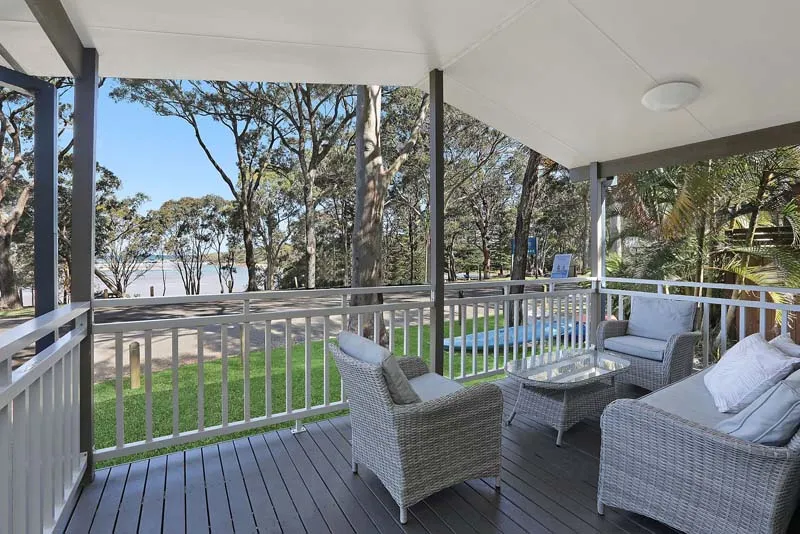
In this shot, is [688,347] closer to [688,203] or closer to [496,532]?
[496,532]

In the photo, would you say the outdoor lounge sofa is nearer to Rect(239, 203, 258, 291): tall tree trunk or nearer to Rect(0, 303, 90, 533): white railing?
Rect(0, 303, 90, 533): white railing

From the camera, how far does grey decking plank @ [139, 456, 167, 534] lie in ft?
6.98

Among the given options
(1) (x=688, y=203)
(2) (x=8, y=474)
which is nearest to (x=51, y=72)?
(2) (x=8, y=474)

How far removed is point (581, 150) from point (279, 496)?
15.2ft

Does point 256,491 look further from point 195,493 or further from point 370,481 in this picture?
point 370,481

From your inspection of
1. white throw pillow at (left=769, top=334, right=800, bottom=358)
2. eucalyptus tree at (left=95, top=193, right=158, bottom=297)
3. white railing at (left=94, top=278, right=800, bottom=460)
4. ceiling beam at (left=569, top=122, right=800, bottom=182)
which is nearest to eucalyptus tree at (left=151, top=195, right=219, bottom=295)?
eucalyptus tree at (left=95, top=193, right=158, bottom=297)

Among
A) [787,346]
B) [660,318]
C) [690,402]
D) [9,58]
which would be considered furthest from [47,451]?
[660,318]

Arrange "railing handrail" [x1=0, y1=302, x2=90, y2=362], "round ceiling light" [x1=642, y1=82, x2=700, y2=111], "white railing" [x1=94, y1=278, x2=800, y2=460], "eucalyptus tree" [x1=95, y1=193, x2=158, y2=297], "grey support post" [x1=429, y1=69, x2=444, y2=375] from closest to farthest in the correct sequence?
"railing handrail" [x1=0, y1=302, x2=90, y2=362]
"white railing" [x1=94, y1=278, x2=800, y2=460]
"round ceiling light" [x1=642, y1=82, x2=700, y2=111]
"grey support post" [x1=429, y1=69, x2=444, y2=375]
"eucalyptus tree" [x1=95, y1=193, x2=158, y2=297]

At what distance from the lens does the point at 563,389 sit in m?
2.96

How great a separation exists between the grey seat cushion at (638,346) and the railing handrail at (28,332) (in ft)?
14.4

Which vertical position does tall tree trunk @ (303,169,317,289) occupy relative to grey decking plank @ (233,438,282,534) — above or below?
above

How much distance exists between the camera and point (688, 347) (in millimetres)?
3883

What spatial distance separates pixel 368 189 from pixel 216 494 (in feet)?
19.2

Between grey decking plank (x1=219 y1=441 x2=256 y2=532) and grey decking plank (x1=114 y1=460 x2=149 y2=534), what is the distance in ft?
1.45
